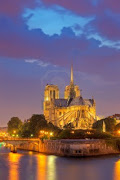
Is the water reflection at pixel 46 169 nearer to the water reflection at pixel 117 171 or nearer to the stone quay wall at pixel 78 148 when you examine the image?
the stone quay wall at pixel 78 148

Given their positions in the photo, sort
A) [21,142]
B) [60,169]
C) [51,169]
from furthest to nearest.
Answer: [21,142] → [60,169] → [51,169]

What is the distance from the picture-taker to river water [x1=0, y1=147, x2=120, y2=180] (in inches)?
2943

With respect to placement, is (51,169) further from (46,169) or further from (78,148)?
(78,148)

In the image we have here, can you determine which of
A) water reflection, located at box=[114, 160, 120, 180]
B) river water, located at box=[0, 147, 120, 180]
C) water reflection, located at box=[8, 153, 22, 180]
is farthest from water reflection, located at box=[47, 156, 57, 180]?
water reflection, located at box=[114, 160, 120, 180]

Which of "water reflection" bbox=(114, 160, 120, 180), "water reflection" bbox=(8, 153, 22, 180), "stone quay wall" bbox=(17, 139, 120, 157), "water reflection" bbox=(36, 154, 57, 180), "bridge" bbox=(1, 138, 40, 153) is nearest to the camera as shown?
"water reflection" bbox=(8, 153, 22, 180)

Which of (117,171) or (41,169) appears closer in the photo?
(117,171)

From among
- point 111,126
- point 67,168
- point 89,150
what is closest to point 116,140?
point 89,150

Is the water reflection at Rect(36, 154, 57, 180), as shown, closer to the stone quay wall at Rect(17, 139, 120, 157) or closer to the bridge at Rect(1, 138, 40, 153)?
the stone quay wall at Rect(17, 139, 120, 157)

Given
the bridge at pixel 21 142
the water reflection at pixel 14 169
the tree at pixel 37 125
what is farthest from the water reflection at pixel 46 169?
the tree at pixel 37 125

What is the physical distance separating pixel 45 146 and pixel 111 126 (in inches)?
2093

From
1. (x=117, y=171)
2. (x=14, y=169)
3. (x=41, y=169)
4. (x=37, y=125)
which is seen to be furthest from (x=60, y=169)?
(x=37, y=125)

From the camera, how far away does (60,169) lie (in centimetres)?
8412

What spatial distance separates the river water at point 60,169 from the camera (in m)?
74.8

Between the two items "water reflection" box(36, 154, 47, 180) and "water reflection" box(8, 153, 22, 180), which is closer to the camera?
"water reflection" box(8, 153, 22, 180)
